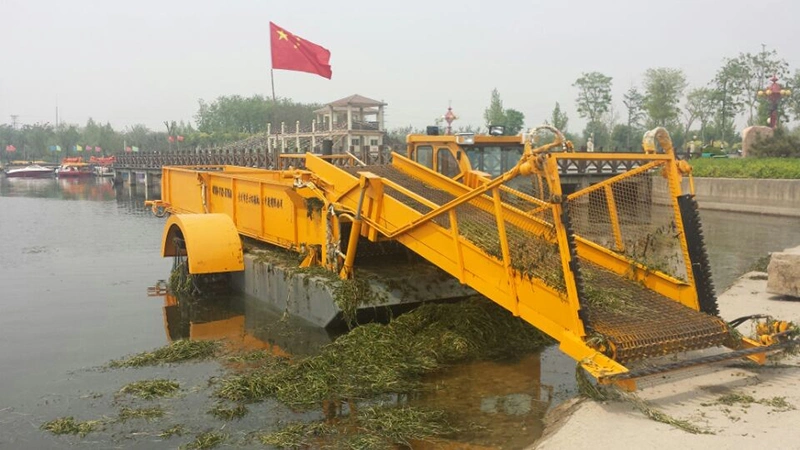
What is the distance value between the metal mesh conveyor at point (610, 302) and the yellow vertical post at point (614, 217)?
0.38 metres

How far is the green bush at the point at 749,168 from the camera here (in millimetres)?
27891

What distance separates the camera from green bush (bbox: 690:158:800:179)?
27891 mm

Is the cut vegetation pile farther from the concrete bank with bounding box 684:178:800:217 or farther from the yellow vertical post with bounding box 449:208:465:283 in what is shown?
the concrete bank with bounding box 684:178:800:217

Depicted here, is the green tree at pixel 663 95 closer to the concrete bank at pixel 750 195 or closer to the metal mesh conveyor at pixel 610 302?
the concrete bank at pixel 750 195

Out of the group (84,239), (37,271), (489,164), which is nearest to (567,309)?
(489,164)

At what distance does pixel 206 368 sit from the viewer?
7680 millimetres

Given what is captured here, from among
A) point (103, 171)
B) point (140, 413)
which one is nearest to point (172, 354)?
point (140, 413)

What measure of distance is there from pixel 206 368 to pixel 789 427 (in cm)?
579

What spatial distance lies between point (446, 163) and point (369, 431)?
17.1 ft

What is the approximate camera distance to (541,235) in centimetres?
626

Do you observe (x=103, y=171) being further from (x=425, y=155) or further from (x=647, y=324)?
(x=647, y=324)

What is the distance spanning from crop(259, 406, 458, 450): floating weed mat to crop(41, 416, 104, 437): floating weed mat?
1.60 meters

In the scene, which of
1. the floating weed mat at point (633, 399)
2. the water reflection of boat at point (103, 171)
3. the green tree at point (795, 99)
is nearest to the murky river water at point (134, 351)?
the floating weed mat at point (633, 399)

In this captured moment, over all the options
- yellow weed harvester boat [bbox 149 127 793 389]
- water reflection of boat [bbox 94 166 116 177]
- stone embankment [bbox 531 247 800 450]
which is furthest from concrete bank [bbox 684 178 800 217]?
water reflection of boat [bbox 94 166 116 177]
